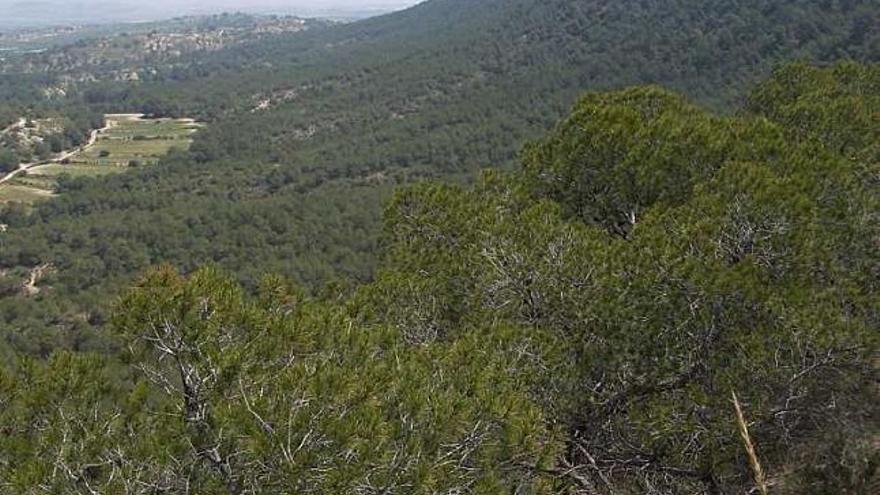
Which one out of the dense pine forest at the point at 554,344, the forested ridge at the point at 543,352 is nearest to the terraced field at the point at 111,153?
the dense pine forest at the point at 554,344

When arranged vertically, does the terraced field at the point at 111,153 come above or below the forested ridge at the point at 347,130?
below

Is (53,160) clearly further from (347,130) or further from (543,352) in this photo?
(543,352)

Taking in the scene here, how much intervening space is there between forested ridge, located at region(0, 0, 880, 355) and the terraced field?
280cm

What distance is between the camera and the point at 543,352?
251 inches

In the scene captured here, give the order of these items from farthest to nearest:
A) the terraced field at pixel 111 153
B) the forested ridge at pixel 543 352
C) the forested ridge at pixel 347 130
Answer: the terraced field at pixel 111 153 → the forested ridge at pixel 347 130 → the forested ridge at pixel 543 352

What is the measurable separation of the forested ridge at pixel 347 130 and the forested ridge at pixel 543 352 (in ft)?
13.8

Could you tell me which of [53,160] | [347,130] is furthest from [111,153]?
[347,130]

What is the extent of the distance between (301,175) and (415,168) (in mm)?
10268

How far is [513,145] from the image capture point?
54625 mm

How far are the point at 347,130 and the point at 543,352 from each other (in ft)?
223

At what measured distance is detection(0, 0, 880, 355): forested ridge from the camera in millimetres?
38562

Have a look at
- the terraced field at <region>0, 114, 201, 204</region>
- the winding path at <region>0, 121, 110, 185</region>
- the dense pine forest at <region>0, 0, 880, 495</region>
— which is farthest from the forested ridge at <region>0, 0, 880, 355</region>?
the winding path at <region>0, 121, 110, 185</region>

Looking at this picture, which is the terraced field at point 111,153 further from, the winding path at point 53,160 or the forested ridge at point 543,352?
the forested ridge at point 543,352

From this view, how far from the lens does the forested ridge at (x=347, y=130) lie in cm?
3856
